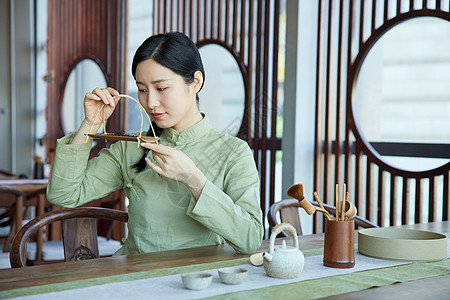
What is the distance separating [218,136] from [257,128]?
202cm

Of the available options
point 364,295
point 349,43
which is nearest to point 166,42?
point 364,295

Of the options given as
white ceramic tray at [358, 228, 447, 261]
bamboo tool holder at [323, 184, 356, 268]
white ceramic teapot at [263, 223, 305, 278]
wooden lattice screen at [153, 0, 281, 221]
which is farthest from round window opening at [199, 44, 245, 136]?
white ceramic teapot at [263, 223, 305, 278]

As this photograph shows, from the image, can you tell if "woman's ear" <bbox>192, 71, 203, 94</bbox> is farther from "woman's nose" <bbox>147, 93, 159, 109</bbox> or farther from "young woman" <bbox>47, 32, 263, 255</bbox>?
"woman's nose" <bbox>147, 93, 159, 109</bbox>

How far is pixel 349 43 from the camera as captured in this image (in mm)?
3160

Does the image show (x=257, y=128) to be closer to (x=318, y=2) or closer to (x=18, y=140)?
(x=318, y=2)

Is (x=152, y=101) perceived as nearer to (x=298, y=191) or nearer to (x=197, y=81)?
(x=197, y=81)

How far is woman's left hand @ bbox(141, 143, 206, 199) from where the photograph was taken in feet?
4.46

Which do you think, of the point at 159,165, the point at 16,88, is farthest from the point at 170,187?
the point at 16,88

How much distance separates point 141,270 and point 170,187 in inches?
15.8

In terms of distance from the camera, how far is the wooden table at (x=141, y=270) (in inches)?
44.8

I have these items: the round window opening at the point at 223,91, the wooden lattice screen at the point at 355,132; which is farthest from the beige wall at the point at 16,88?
the wooden lattice screen at the point at 355,132

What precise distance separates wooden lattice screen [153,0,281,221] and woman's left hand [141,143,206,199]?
224 cm

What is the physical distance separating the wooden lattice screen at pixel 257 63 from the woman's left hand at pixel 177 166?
2238 mm

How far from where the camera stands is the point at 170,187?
161cm
